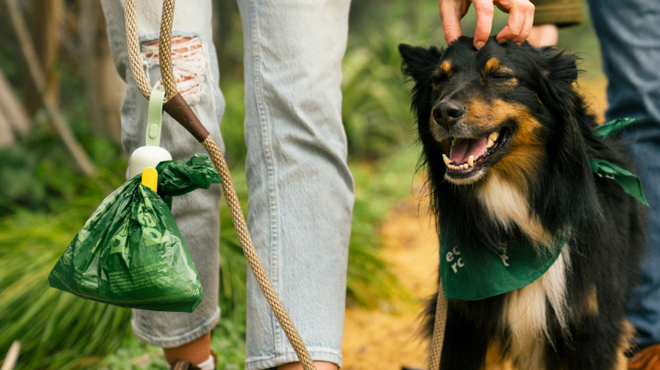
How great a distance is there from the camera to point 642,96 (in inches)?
88.8

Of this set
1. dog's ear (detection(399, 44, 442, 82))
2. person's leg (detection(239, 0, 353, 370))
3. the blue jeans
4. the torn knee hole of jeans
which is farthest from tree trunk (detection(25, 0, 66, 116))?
the blue jeans

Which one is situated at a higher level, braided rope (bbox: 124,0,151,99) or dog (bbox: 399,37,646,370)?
braided rope (bbox: 124,0,151,99)

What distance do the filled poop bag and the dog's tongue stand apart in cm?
95

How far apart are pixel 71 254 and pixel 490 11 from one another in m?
1.31

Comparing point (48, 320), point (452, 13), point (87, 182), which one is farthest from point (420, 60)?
point (87, 182)

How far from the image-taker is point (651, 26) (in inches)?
87.4

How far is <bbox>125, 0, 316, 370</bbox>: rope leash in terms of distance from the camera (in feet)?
4.25

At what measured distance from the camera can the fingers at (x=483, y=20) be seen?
61.0 inches

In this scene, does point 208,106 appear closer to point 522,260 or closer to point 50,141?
point 522,260

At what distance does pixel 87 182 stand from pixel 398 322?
2.36 metres

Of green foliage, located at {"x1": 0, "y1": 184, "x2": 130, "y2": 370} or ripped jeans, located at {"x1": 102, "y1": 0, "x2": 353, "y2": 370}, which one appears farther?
green foliage, located at {"x1": 0, "y1": 184, "x2": 130, "y2": 370}

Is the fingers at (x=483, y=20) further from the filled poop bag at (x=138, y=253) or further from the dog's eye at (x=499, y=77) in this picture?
the filled poop bag at (x=138, y=253)

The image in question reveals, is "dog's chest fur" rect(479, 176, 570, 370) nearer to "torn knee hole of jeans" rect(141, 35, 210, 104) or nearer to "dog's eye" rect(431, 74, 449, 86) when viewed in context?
"dog's eye" rect(431, 74, 449, 86)

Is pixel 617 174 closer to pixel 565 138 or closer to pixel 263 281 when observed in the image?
pixel 565 138
